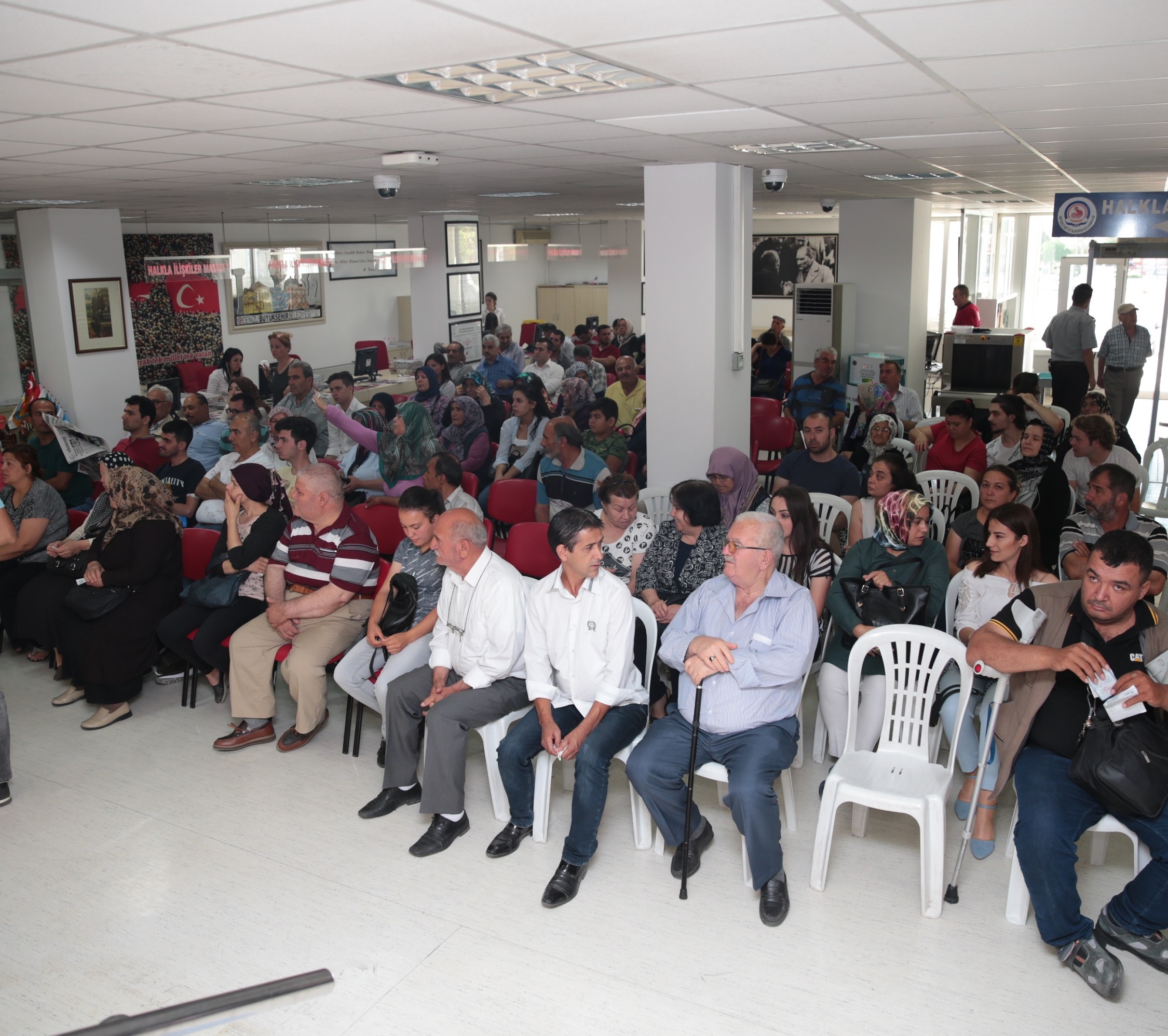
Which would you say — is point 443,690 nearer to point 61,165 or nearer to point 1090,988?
point 1090,988

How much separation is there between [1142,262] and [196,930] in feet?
64.2

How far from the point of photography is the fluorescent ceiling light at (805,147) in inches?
207

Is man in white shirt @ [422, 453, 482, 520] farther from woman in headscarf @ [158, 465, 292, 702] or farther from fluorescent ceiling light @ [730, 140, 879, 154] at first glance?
fluorescent ceiling light @ [730, 140, 879, 154]

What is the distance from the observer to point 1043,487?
5.54 meters

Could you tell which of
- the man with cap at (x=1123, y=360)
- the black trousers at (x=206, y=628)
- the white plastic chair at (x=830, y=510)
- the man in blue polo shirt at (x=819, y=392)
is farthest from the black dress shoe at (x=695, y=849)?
the man with cap at (x=1123, y=360)

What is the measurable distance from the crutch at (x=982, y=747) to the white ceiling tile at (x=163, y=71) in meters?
3.01

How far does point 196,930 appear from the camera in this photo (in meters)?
3.37

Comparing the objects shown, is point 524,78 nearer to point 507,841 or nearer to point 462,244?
point 507,841

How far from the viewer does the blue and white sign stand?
8.48m

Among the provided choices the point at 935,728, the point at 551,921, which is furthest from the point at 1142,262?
the point at 551,921

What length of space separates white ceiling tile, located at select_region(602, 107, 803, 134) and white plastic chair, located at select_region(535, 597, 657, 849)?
2.07 m

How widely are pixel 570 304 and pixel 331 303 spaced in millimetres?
7056

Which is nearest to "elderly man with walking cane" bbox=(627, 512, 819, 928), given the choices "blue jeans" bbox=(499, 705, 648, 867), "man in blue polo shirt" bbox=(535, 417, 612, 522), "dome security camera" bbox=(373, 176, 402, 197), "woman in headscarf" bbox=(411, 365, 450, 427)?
"blue jeans" bbox=(499, 705, 648, 867)

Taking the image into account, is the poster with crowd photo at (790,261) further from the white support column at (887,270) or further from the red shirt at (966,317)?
the white support column at (887,270)
